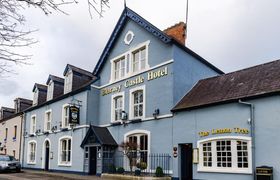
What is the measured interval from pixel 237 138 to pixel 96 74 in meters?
13.8

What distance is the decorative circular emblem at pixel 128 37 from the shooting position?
22891mm

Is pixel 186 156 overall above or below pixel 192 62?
below

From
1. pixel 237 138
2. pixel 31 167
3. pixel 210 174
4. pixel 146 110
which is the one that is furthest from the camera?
pixel 31 167

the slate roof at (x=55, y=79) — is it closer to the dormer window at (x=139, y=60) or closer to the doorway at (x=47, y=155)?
the doorway at (x=47, y=155)

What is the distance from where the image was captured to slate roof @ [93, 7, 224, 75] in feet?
65.1

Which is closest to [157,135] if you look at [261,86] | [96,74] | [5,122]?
[261,86]

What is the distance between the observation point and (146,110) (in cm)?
2064

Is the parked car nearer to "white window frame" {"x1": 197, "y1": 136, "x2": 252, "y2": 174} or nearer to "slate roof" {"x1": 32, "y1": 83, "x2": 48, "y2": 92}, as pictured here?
"slate roof" {"x1": 32, "y1": 83, "x2": 48, "y2": 92}

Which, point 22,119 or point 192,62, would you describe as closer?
point 192,62

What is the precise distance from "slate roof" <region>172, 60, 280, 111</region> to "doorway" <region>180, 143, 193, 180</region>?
212 centimetres

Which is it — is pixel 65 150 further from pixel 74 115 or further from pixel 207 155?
pixel 207 155

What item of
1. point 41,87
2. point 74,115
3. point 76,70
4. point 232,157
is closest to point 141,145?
point 232,157

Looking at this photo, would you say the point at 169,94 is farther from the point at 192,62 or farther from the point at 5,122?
the point at 5,122

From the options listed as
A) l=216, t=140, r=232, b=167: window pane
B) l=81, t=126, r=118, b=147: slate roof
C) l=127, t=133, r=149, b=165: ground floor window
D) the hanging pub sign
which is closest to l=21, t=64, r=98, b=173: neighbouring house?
the hanging pub sign
